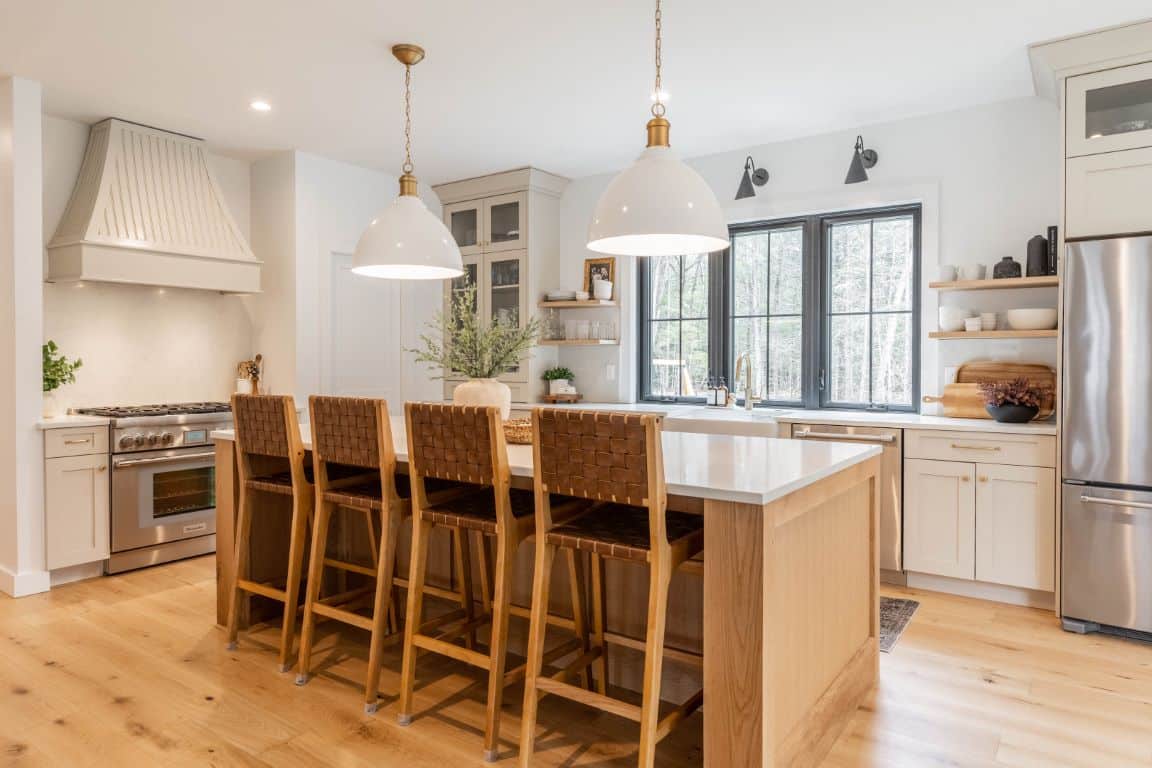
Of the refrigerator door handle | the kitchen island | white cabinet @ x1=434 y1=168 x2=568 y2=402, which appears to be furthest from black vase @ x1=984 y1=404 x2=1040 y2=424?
white cabinet @ x1=434 y1=168 x2=568 y2=402

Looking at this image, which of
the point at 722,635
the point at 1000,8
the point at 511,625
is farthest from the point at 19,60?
the point at 1000,8

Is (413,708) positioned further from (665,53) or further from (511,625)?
(665,53)

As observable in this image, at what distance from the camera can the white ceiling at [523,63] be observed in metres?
3.06

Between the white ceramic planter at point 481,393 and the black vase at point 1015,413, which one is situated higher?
the white ceramic planter at point 481,393

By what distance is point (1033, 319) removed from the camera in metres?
3.83

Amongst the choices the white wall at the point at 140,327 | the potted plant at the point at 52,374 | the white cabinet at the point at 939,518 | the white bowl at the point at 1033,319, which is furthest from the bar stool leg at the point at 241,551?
the white bowl at the point at 1033,319

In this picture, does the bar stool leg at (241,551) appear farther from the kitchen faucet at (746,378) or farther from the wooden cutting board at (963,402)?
the wooden cutting board at (963,402)

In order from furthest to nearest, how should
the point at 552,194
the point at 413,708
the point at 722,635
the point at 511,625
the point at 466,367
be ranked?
the point at 552,194 < the point at 466,367 < the point at 511,625 < the point at 413,708 < the point at 722,635

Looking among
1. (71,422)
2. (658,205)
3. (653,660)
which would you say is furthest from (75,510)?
(658,205)

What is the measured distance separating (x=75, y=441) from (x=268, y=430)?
1764mm

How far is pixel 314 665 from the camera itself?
2959 millimetres

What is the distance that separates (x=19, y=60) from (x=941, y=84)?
179 inches

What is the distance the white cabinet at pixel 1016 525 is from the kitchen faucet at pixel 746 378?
4.94 ft

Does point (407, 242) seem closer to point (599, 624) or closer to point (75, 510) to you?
point (599, 624)
